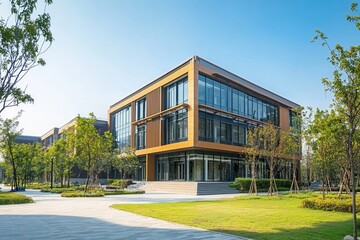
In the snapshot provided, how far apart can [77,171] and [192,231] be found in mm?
55303

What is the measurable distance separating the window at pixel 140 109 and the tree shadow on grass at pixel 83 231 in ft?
113

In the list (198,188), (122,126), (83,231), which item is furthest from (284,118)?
(83,231)

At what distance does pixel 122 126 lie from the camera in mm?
53969

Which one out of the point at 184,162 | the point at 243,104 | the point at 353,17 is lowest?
the point at 184,162

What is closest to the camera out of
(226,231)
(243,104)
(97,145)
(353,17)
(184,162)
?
(353,17)

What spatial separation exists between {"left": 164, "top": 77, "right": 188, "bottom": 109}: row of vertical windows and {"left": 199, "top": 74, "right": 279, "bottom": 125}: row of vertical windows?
1.90 m

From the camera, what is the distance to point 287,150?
30.1 m

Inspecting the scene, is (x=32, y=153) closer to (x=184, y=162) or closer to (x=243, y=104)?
(x=184, y=162)

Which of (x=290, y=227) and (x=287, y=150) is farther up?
(x=287, y=150)

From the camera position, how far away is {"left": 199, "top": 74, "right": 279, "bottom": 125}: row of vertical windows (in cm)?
3611

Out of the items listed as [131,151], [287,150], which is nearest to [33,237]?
[287,150]

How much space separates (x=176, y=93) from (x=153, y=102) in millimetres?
5266

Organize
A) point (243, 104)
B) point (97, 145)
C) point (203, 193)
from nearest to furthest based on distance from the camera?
point (97, 145), point (203, 193), point (243, 104)

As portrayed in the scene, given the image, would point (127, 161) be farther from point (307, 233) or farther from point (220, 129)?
point (307, 233)
